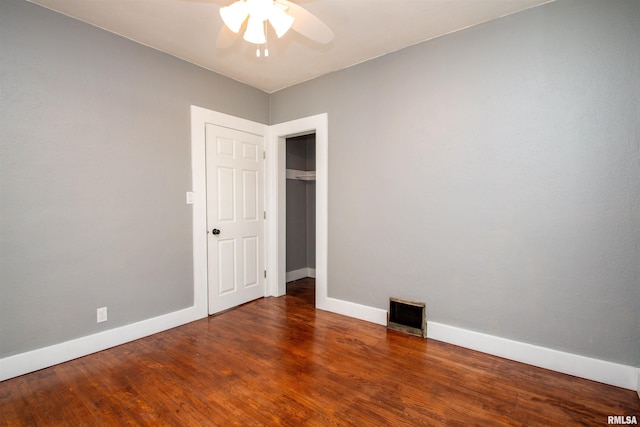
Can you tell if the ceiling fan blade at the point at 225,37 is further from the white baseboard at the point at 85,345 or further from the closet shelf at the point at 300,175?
the closet shelf at the point at 300,175

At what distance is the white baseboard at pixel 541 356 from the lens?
2.01m

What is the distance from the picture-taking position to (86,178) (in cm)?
246

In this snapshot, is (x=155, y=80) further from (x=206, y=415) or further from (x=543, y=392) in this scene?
(x=543, y=392)

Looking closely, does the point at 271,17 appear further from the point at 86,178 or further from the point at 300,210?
the point at 300,210

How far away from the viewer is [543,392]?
196 centimetres

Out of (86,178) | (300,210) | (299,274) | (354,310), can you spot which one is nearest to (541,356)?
(354,310)

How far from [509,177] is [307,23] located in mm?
1907

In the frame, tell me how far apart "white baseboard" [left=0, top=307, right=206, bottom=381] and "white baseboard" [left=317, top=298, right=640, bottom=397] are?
2.17m

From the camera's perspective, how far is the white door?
3354 mm

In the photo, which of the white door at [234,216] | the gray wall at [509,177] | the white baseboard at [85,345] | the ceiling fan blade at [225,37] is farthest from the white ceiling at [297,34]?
the white baseboard at [85,345]

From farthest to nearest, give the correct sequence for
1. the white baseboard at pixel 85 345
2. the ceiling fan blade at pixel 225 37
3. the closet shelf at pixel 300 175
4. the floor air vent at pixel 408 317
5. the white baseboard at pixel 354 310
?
the closet shelf at pixel 300 175 < the white baseboard at pixel 354 310 < the floor air vent at pixel 408 317 < the white baseboard at pixel 85 345 < the ceiling fan blade at pixel 225 37

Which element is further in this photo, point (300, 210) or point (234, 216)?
point (300, 210)

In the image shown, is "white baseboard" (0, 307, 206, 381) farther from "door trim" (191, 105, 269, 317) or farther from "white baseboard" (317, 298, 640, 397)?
"white baseboard" (317, 298, 640, 397)

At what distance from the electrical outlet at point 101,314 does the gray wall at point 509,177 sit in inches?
91.0
